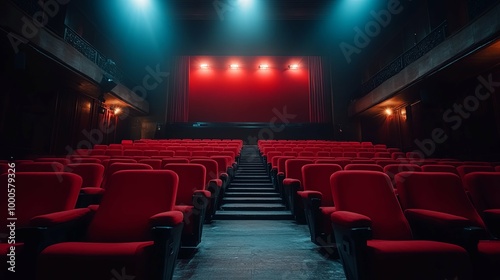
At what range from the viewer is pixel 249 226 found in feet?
7.66

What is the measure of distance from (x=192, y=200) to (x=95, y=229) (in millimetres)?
687

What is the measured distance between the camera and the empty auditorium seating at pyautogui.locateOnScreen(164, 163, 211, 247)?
5.64ft

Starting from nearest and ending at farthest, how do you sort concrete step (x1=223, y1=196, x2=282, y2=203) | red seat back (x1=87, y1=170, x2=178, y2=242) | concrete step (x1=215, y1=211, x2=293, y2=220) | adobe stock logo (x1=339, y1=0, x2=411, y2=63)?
1. red seat back (x1=87, y1=170, x2=178, y2=242)
2. concrete step (x1=215, y1=211, x2=293, y2=220)
3. concrete step (x1=223, y1=196, x2=282, y2=203)
4. adobe stock logo (x1=339, y1=0, x2=411, y2=63)

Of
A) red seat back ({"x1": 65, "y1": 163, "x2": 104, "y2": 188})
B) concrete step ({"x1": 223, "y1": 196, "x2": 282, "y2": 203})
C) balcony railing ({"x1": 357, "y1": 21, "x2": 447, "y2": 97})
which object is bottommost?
concrete step ({"x1": 223, "y1": 196, "x2": 282, "y2": 203})

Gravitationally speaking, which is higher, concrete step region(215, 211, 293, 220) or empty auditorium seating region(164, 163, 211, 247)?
empty auditorium seating region(164, 163, 211, 247)

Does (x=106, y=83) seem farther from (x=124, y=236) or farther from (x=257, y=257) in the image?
(x=257, y=257)

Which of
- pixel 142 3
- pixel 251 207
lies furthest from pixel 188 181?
pixel 142 3

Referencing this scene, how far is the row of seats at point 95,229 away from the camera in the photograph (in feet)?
3.12

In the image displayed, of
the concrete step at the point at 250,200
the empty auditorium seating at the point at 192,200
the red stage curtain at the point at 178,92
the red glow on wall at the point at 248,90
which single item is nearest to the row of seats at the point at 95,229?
the empty auditorium seating at the point at 192,200

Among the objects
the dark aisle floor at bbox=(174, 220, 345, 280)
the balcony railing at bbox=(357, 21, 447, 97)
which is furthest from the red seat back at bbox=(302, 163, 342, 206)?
the balcony railing at bbox=(357, 21, 447, 97)

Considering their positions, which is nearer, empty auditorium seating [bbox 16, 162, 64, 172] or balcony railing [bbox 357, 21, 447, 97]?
empty auditorium seating [bbox 16, 162, 64, 172]

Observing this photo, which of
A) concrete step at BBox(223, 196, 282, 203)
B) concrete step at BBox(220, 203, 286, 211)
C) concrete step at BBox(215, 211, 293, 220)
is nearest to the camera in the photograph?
concrete step at BBox(215, 211, 293, 220)

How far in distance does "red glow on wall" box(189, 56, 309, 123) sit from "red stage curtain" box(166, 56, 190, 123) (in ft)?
0.94

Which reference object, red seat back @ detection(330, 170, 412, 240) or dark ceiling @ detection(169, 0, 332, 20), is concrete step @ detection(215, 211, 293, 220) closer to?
red seat back @ detection(330, 170, 412, 240)
